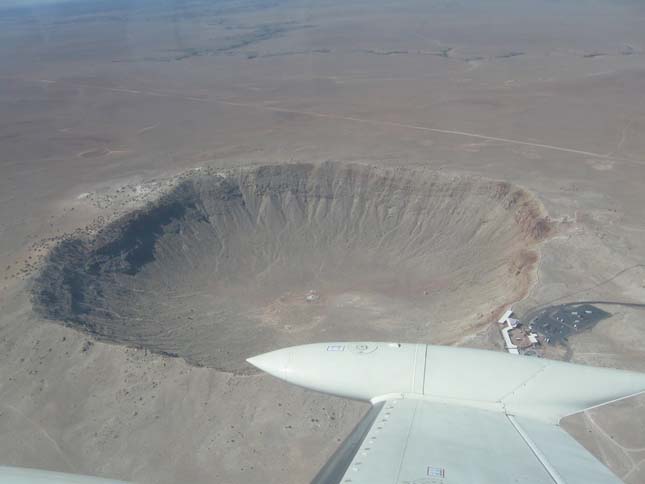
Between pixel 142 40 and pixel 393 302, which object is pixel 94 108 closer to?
pixel 393 302

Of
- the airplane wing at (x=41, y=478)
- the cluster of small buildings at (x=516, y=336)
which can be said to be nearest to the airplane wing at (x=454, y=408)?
the airplane wing at (x=41, y=478)

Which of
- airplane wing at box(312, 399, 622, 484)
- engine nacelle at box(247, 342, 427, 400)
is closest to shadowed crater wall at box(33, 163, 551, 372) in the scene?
engine nacelle at box(247, 342, 427, 400)

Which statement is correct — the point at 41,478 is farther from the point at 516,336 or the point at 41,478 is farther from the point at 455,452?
the point at 516,336

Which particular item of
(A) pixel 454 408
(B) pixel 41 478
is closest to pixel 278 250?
(A) pixel 454 408

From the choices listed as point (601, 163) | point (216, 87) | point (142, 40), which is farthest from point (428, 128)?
point (142, 40)

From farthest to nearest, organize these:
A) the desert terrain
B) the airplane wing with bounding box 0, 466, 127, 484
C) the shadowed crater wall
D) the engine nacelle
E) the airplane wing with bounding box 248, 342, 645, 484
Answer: the shadowed crater wall → the desert terrain → the engine nacelle → the airplane wing with bounding box 248, 342, 645, 484 → the airplane wing with bounding box 0, 466, 127, 484

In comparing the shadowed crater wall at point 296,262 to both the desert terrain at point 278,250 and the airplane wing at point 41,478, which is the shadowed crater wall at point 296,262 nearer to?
the desert terrain at point 278,250

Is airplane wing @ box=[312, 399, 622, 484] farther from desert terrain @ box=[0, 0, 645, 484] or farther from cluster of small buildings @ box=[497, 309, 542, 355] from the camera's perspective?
cluster of small buildings @ box=[497, 309, 542, 355]
